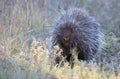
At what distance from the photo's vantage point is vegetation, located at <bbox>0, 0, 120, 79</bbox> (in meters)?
5.94

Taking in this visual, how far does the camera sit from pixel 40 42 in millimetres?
7371

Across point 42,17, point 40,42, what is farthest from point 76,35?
point 42,17

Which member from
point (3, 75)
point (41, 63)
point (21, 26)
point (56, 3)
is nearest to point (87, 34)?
point (21, 26)

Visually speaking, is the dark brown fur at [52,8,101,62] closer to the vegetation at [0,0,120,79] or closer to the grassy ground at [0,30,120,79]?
the vegetation at [0,0,120,79]

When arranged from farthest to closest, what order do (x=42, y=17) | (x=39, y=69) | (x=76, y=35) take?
(x=42, y=17) → (x=76, y=35) → (x=39, y=69)

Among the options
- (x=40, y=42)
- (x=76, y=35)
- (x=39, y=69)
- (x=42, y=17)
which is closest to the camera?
(x=39, y=69)

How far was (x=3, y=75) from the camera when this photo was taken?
18.9 ft

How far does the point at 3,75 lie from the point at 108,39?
3946 millimetres

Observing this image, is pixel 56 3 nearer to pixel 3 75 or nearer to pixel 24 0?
pixel 24 0

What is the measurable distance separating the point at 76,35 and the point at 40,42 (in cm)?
62

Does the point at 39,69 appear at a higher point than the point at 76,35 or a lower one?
lower

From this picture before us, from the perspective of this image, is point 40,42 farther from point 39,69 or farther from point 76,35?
point 39,69

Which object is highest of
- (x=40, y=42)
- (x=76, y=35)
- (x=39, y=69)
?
(x=76, y=35)

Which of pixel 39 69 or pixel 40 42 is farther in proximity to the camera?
pixel 40 42
